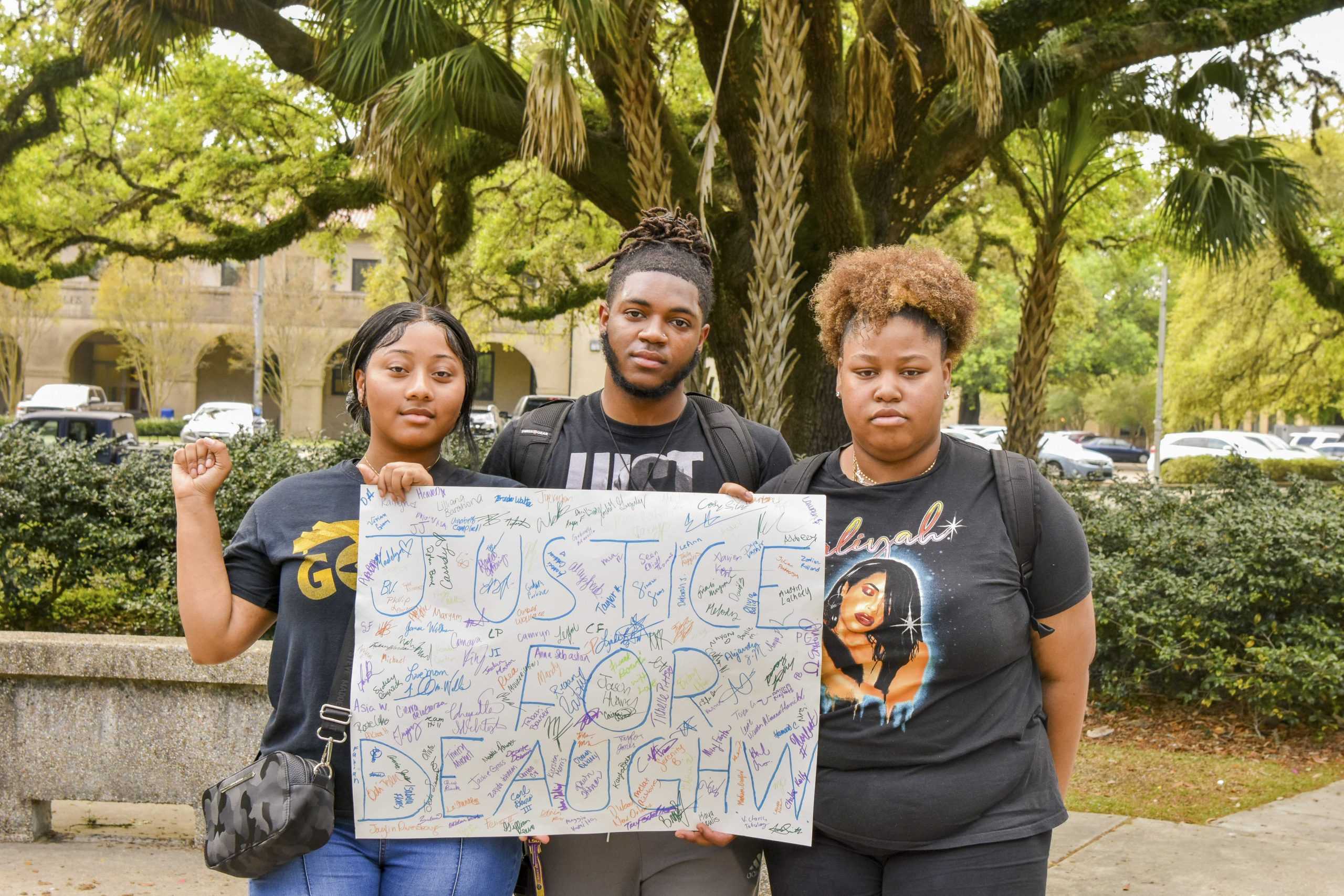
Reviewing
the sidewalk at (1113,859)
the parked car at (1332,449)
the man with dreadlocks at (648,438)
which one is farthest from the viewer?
the parked car at (1332,449)

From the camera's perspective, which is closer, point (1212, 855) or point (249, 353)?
point (1212, 855)

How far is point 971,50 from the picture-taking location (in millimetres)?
7605

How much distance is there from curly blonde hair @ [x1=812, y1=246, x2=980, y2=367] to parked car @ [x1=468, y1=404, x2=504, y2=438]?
938mm

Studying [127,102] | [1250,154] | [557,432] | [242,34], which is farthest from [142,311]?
[557,432]

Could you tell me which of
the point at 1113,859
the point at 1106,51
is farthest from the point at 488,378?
the point at 1113,859

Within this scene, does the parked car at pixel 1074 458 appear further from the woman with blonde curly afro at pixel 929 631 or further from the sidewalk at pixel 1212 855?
the woman with blonde curly afro at pixel 929 631

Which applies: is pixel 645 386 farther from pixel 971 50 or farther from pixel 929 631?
pixel 971 50

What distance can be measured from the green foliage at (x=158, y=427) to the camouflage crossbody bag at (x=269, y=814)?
3275cm

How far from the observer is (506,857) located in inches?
97.5

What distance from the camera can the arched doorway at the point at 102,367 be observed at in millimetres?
42656

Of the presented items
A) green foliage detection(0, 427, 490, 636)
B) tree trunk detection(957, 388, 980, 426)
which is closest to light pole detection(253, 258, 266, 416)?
green foliage detection(0, 427, 490, 636)

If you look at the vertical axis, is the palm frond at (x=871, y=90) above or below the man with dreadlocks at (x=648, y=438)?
above

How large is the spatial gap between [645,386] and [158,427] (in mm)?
33690

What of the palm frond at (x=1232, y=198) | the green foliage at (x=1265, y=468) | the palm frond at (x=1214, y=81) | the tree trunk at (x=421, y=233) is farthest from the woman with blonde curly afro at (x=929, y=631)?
the green foliage at (x=1265, y=468)
